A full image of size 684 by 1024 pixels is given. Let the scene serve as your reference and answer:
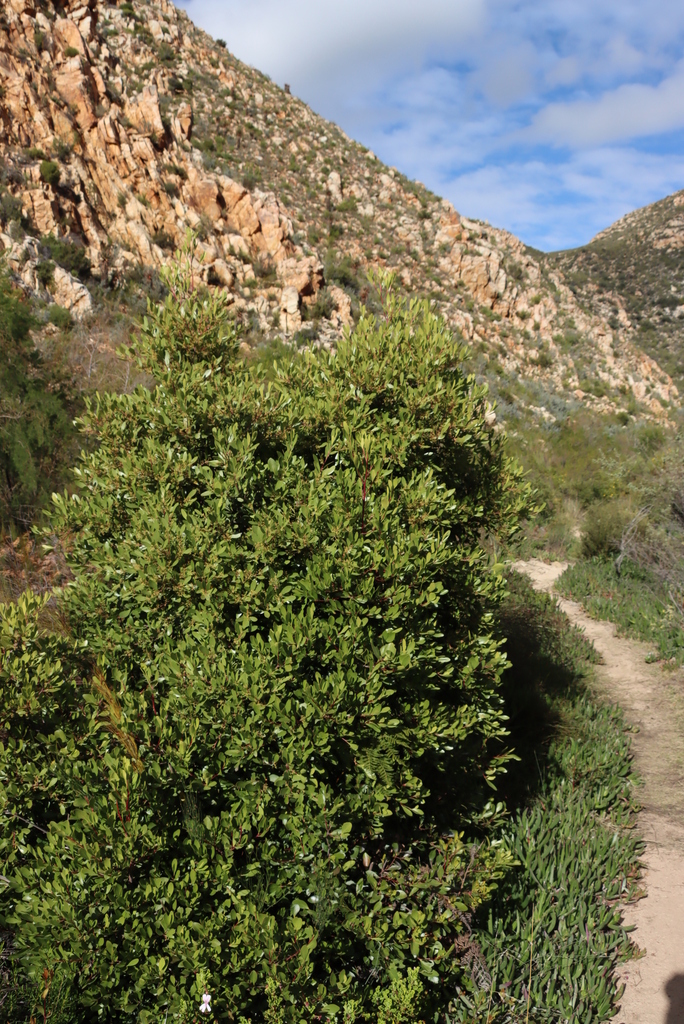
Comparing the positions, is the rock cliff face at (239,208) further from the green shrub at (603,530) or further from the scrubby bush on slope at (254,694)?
the green shrub at (603,530)

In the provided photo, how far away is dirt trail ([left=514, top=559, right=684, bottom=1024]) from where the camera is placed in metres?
3.47

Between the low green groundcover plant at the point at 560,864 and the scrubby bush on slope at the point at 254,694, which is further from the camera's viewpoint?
the low green groundcover plant at the point at 560,864

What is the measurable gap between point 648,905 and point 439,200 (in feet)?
112

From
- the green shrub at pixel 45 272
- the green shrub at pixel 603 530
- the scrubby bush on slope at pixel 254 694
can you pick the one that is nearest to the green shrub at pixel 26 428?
the scrubby bush on slope at pixel 254 694

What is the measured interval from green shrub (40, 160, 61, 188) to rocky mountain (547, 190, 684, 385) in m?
35.2

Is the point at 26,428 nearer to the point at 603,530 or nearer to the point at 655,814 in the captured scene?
the point at 655,814

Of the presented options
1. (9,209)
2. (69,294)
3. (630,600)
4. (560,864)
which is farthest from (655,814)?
(9,209)

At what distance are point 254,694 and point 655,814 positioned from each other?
13.7ft

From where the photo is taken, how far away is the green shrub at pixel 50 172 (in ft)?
46.4

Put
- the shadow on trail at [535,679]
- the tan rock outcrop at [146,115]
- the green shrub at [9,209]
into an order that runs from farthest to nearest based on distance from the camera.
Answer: the tan rock outcrop at [146,115], the green shrub at [9,209], the shadow on trail at [535,679]

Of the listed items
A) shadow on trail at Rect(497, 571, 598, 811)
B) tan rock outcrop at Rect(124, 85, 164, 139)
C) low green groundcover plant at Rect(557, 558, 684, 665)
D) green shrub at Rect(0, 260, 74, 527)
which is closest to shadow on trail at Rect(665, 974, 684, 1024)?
shadow on trail at Rect(497, 571, 598, 811)

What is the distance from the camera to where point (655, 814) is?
16.5 ft

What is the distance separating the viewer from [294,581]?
3029 millimetres

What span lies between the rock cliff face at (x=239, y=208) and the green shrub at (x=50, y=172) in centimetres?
A: 5
